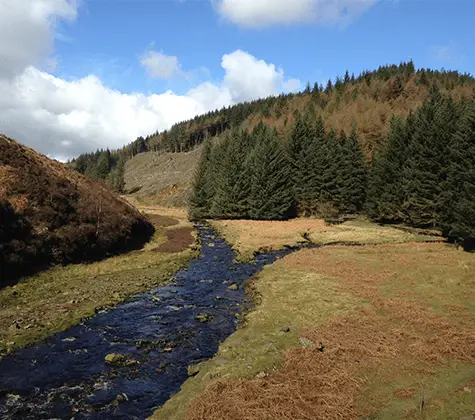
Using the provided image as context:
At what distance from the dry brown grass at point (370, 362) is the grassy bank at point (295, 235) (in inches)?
705

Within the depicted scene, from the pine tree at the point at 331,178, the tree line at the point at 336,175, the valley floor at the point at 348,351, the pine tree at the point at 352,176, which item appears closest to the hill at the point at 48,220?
the valley floor at the point at 348,351

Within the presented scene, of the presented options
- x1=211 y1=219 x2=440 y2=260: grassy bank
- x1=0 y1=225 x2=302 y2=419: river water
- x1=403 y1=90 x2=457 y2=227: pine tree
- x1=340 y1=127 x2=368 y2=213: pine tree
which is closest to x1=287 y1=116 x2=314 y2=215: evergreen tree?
x1=340 y1=127 x2=368 y2=213: pine tree

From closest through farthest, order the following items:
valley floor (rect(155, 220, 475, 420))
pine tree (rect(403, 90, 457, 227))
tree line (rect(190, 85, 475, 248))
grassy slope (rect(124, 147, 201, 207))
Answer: valley floor (rect(155, 220, 475, 420)) → pine tree (rect(403, 90, 457, 227)) → tree line (rect(190, 85, 475, 248)) → grassy slope (rect(124, 147, 201, 207))

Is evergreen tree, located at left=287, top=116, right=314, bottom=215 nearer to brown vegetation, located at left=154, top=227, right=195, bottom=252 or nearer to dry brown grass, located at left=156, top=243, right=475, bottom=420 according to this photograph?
brown vegetation, located at left=154, top=227, right=195, bottom=252

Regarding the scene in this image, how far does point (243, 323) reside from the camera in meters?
19.8

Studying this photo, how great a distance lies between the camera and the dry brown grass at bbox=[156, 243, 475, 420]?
11156mm

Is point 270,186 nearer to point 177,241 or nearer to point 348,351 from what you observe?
point 177,241

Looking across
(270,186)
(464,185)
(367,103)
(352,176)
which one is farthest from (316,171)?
(367,103)

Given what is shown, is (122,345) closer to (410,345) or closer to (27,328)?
(27,328)

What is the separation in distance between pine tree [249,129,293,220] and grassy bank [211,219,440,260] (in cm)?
952

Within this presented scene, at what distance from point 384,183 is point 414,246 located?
955 inches

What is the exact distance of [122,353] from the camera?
16.2 meters

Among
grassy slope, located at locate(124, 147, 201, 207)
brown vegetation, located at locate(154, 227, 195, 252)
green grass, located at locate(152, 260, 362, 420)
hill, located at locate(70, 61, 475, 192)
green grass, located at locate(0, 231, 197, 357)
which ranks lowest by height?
green grass, located at locate(152, 260, 362, 420)

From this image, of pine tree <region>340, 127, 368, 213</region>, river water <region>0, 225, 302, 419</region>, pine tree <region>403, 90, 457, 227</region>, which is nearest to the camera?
river water <region>0, 225, 302, 419</region>
